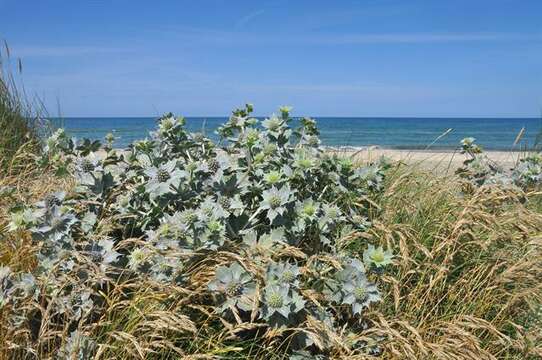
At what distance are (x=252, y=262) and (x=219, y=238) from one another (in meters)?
0.19

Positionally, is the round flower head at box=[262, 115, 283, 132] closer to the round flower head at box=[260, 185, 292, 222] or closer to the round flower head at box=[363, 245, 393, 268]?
the round flower head at box=[260, 185, 292, 222]

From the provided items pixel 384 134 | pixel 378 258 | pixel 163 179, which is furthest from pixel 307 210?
pixel 384 134

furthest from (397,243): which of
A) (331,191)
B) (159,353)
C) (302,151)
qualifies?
(159,353)

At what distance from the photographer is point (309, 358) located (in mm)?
2434

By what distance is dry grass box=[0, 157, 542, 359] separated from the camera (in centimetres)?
237

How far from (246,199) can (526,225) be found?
1784 mm

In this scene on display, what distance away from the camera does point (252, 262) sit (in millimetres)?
2467

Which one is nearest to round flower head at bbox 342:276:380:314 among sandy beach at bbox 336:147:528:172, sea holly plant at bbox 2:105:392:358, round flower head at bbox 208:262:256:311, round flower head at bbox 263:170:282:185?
sea holly plant at bbox 2:105:392:358

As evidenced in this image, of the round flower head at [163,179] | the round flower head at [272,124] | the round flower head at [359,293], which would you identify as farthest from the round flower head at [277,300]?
the round flower head at [272,124]

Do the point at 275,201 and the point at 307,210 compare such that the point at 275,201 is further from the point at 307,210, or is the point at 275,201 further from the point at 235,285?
the point at 235,285

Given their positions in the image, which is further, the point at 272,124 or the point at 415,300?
the point at 272,124

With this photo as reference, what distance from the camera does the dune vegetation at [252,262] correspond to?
2.38 metres

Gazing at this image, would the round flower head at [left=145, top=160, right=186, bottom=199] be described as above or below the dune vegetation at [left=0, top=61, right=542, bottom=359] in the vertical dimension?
above

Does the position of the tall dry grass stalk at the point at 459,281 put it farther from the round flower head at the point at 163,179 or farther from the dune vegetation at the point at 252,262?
the round flower head at the point at 163,179
